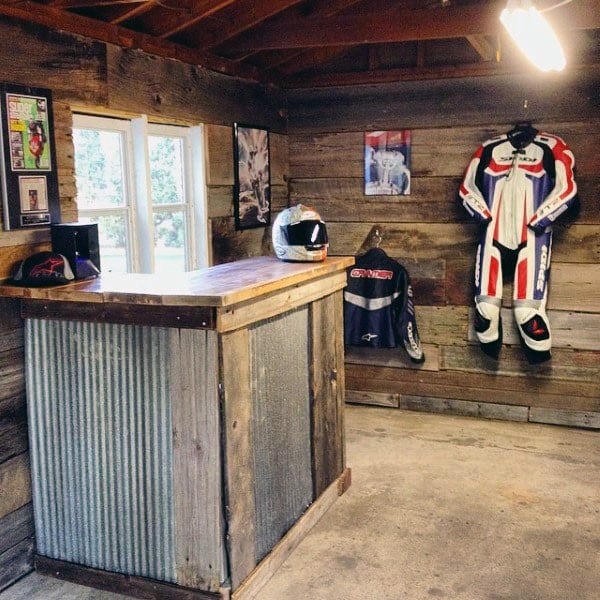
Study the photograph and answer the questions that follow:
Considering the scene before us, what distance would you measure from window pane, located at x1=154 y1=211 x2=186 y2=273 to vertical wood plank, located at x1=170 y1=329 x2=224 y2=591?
55.1 inches

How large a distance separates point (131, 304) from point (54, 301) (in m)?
0.35

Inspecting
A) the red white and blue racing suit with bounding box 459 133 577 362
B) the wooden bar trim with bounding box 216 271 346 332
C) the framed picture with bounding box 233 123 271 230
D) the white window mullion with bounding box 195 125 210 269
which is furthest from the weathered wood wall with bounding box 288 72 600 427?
the wooden bar trim with bounding box 216 271 346 332

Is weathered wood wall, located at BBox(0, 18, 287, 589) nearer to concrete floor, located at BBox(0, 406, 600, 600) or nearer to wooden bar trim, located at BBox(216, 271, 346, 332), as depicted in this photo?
concrete floor, located at BBox(0, 406, 600, 600)

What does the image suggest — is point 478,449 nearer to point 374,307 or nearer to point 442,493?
point 442,493

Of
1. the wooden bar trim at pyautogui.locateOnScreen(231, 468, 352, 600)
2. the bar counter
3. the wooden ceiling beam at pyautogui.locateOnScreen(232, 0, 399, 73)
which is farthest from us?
the wooden ceiling beam at pyautogui.locateOnScreen(232, 0, 399, 73)

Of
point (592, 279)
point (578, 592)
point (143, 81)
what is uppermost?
point (143, 81)

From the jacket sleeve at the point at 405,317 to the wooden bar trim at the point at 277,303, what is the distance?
4.52ft

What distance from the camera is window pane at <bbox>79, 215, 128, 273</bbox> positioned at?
12.0 feet

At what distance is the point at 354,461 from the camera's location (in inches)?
169

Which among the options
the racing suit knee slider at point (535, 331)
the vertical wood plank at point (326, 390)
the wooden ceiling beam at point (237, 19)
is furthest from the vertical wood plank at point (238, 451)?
the racing suit knee slider at point (535, 331)

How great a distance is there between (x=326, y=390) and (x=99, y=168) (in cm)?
152

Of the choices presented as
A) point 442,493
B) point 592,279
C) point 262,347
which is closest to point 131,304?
point 262,347

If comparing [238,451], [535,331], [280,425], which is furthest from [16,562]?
[535,331]

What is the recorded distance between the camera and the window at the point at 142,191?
355 cm
